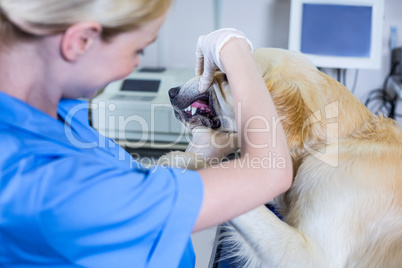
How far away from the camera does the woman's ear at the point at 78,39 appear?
485 mm

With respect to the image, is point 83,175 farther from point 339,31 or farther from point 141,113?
point 339,31

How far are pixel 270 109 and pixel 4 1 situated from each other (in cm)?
37

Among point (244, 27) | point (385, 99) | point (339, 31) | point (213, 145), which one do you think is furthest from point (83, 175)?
point (385, 99)

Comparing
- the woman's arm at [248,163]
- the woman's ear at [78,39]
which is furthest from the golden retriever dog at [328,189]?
the woman's ear at [78,39]

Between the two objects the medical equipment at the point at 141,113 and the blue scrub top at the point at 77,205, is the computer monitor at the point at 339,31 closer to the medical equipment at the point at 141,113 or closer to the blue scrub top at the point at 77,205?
the medical equipment at the point at 141,113

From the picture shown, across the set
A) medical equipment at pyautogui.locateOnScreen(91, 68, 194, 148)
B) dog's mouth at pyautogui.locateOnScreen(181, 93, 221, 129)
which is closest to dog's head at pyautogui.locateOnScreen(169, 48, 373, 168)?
dog's mouth at pyautogui.locateOnScreen(181, 93, 221, 129)

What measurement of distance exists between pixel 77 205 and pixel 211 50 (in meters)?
0.42

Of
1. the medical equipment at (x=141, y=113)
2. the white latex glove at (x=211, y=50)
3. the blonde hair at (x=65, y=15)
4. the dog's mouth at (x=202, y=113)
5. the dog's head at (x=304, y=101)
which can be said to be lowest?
the medical equipment at (x=141, y=113)

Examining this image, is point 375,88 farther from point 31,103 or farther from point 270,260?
point 31,103

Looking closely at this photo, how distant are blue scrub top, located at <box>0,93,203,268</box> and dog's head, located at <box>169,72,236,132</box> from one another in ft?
1.76

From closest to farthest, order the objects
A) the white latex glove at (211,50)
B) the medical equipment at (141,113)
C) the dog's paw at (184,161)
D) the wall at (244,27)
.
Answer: the white latex glove at (211,50) → the dog's paw at (184,161) → the medical equipment at (141,113) → the wall at (244,27)

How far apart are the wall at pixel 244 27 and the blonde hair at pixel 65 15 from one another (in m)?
1.78

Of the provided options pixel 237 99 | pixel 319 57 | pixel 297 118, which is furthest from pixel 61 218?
pixel 319 57

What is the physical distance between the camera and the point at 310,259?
859mm
